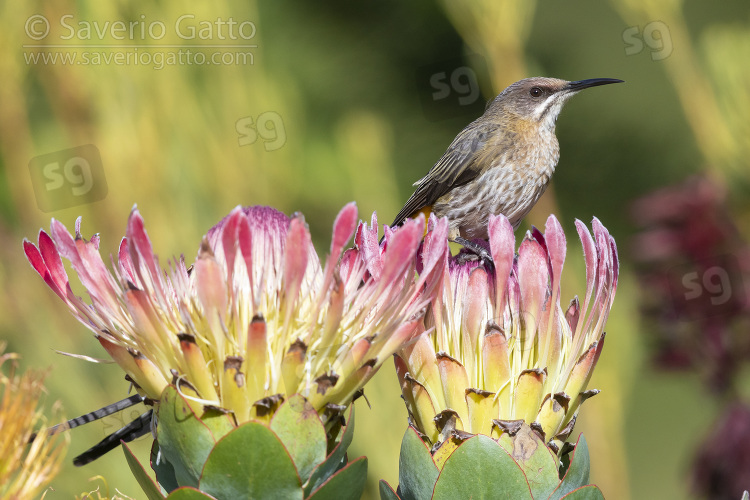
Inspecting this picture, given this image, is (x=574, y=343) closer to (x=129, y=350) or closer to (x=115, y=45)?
(x=129, y=350)

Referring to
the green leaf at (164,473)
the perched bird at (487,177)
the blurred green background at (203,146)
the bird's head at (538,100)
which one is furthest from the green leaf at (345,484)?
the bird's head at (538,100)

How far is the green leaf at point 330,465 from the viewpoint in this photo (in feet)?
1.83

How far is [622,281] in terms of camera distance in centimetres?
344

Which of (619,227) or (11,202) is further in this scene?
(619,227)

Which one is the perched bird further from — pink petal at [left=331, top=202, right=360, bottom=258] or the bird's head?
pink petal at [left=331, top=202, right=360, bottom=258]

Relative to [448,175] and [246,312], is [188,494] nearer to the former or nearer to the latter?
[246,312]

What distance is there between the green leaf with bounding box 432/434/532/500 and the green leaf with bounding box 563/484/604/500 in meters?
0.03

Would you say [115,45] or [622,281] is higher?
[115,45]

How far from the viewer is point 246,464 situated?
530 millimetres

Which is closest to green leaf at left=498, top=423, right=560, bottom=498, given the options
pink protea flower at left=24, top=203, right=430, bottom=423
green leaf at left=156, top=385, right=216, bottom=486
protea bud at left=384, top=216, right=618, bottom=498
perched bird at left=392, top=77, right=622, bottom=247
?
protea bud at left=384, top=216, right=618, bottom=498

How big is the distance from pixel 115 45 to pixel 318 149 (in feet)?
4.33

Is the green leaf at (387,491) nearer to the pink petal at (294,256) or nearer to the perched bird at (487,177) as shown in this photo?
the pink petal at (294,256)

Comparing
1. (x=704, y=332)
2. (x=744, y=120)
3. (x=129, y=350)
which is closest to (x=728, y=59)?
(x=744, y=120)

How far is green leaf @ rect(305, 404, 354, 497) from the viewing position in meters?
0.56
